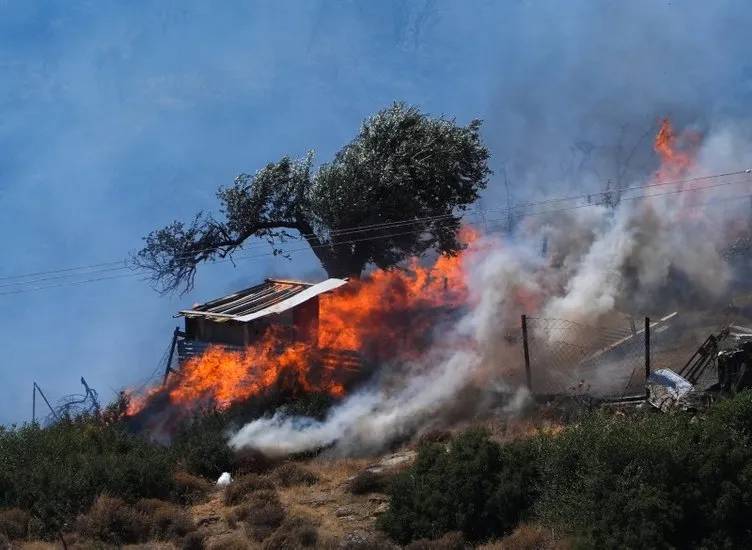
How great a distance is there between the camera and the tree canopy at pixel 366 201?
30359 mm

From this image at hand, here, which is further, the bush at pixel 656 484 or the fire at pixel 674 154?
the fire at pixel 674 154

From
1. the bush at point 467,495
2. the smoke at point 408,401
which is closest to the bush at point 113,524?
the smoke at point 408,401

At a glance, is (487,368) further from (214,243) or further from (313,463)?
(214,243)

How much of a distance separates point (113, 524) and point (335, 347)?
11098 mm

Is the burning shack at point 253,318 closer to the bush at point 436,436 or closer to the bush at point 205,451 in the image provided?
the bush at point 205,451

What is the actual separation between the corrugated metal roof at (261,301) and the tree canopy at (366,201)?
3.52m

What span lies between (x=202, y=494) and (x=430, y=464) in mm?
5834

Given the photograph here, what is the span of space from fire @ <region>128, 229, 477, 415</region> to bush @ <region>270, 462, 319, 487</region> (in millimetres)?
4480

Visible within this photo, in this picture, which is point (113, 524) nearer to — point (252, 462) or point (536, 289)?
point (252, 462)

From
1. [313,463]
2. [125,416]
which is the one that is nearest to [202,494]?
[313,463]

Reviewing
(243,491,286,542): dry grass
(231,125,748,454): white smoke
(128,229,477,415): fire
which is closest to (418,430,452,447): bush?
(231,125,748,454): white smoke

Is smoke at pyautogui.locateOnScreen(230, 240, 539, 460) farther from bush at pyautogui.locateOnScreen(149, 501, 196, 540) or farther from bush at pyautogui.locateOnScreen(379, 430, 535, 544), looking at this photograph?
bush at pyautogui.locateOnScreen(379, 430, 535, 544)

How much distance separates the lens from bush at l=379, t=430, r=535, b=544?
13.5m

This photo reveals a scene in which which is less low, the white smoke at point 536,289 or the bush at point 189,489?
the white smoke at point 536,289
